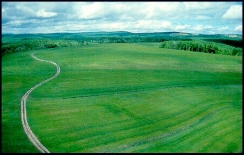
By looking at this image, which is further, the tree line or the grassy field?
the tree line

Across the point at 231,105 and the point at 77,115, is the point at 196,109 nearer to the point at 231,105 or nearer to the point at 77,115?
the point at 231,105

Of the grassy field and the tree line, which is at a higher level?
the tree line

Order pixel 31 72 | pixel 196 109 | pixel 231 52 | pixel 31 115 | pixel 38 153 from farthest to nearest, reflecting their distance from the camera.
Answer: pixel 231 52 < pixel 31 72 < pixel 196 109 < pixel 31 115 < pixel 38 153

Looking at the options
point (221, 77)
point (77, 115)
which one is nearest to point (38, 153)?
point (77, 115)

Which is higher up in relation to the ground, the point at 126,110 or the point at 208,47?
the point at 208,47

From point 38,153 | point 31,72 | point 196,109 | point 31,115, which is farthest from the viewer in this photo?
point 31,72

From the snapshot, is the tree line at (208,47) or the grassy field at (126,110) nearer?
the grassy field at (126,110)

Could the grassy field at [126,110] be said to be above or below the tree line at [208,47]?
below

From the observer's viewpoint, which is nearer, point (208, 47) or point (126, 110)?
point (126, 110)
